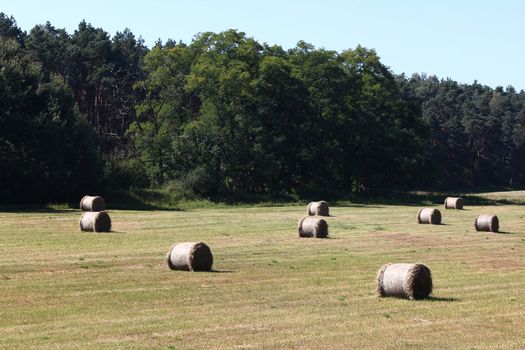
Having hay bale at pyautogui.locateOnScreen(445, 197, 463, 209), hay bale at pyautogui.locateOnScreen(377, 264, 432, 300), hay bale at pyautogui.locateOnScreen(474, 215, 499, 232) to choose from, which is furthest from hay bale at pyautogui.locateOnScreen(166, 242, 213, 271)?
hay bale at pyautogui.locateOnScreen(445, 197, 463, 209)

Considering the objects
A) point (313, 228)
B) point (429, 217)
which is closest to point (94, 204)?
point (313, 228)

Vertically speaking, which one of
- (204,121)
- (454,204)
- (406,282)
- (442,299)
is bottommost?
(442,299)

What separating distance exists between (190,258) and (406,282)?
803cm

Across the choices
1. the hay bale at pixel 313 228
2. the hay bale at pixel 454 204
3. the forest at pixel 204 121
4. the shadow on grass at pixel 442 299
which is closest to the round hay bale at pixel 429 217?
the hay bale at pixel 313 228

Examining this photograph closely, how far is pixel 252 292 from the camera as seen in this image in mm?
23344

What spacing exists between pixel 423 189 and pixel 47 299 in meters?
115

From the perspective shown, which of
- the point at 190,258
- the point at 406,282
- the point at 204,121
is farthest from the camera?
the point at 204,121

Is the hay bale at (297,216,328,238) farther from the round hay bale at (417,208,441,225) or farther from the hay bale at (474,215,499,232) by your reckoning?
the round hay bale at (417,208,441,225)

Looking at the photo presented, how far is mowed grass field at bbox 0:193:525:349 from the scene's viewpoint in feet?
56.0

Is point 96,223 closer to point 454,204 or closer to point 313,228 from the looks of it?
point 313,228

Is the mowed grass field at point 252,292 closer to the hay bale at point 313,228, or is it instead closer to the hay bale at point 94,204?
the hay bale at point 313,228

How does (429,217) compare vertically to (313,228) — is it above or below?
above

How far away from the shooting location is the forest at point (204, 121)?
2507 inches

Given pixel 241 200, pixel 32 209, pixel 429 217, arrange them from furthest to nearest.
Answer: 1. pixel 241 200
2. pixel 32 209
3. pixel 429 217
